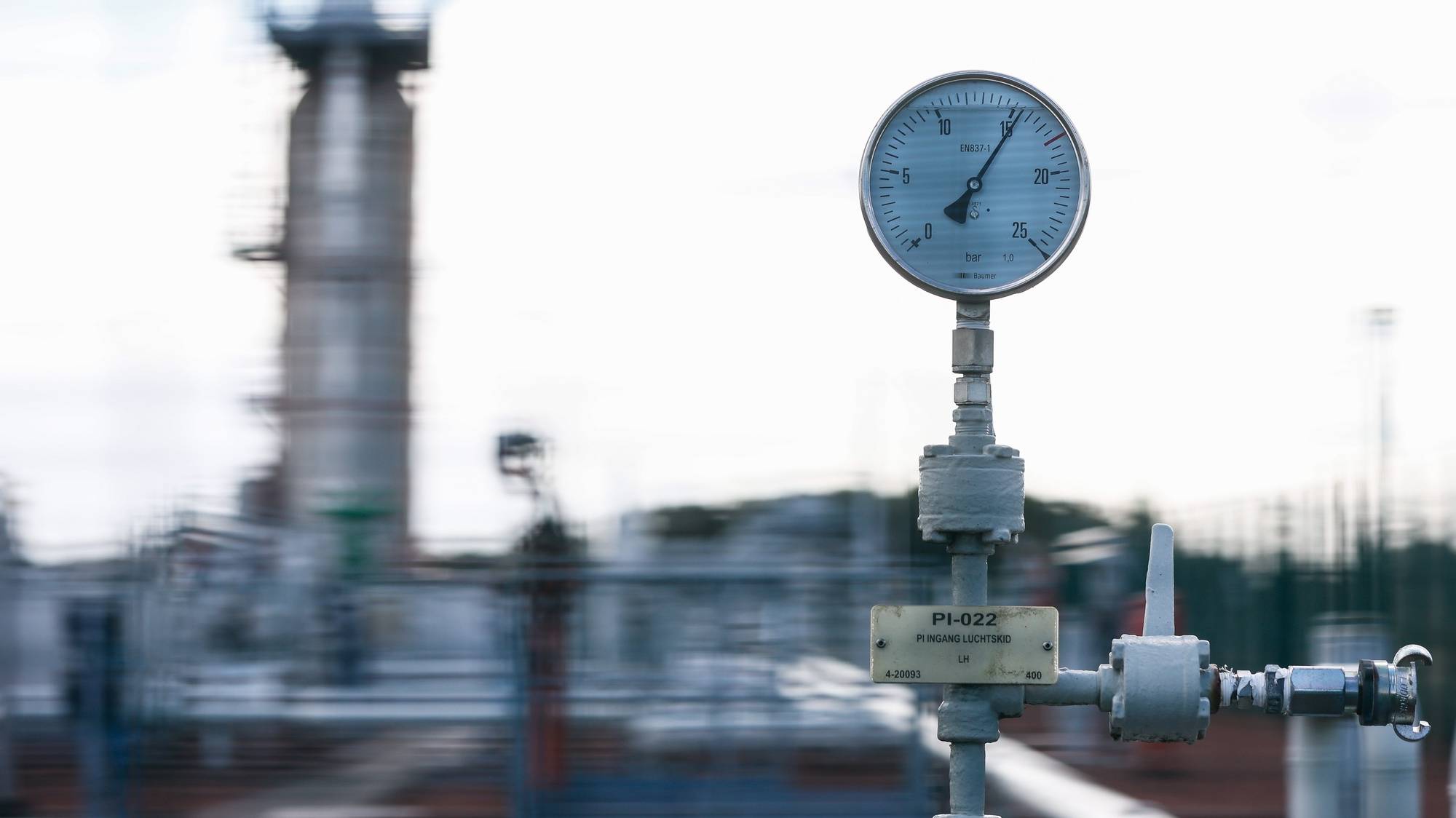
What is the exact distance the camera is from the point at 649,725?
22.1ft

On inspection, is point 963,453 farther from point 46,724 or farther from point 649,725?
point 46,724

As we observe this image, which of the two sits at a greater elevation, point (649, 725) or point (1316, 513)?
point (1316, 513)

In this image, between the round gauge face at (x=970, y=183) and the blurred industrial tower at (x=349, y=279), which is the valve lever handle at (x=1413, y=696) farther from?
the blurred industrial tower at (x=349, y=279)

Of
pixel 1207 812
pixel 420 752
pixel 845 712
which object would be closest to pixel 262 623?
pixel 420 752

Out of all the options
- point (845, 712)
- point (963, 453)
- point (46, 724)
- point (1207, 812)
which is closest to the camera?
point (963, 453)

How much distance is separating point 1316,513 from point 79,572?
818 cm

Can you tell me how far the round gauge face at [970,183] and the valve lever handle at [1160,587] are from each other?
2.08 feet

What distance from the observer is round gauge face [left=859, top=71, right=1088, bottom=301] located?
10.3ft

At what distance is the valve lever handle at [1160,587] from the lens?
3.17 metres

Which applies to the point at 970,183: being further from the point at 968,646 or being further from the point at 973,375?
the point at 968,646

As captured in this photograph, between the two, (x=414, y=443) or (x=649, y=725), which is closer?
(x=649, y=725)

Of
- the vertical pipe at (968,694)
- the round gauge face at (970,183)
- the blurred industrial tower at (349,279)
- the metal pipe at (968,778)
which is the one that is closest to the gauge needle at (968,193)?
the round gauge face at (970,183)

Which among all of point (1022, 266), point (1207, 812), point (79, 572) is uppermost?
point (1022, 266)

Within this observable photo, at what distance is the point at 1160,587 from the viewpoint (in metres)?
3.19
